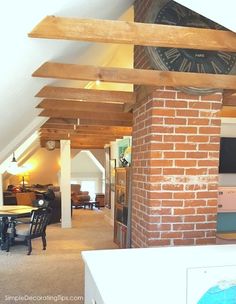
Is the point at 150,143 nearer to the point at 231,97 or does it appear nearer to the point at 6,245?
the point at 231,97

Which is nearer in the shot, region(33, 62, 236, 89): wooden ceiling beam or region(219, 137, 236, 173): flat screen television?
region(33, 62, 236, 89): wooden ceiling beam

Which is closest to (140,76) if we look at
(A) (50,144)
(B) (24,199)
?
(A) (50,144)

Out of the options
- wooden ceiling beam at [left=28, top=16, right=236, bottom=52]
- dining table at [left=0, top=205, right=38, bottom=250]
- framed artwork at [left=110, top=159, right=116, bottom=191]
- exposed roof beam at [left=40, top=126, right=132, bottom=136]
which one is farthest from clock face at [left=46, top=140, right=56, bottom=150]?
wooden ceiling beam at [left=28, top=16, right=236, bottom=52]

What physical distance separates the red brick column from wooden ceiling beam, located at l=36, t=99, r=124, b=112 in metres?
1.22

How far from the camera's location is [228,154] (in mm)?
4059

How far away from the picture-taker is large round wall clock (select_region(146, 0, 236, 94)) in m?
2.34

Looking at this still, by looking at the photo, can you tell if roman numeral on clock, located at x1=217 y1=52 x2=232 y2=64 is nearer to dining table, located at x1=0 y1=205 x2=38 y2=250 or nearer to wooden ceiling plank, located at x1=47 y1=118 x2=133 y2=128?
wooden ceiling plank, located at x1=47 y1=118 x2=133 y2=128

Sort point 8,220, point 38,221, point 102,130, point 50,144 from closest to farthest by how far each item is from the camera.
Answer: point 38,221
point 8,220
point 102,130
point 50,144

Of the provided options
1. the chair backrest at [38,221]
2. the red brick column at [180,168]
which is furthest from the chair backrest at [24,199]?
the red brick column at [180,168]

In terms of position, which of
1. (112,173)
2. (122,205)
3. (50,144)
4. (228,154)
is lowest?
(122,205)

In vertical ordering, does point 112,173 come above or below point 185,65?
below

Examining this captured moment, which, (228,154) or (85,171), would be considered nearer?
(228,154)

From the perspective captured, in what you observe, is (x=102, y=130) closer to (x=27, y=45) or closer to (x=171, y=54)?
(x=171, y=54)

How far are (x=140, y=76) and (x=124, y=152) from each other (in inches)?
143
